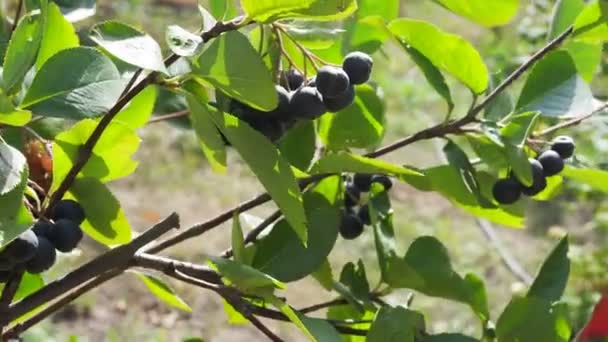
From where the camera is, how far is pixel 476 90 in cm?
84

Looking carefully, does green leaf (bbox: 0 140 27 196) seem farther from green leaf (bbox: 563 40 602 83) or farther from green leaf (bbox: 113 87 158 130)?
green leaf (bbox: 563 40 602 83)

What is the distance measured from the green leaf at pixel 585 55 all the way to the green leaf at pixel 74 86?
0.42 m

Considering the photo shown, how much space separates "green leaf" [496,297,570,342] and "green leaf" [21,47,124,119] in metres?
0.37

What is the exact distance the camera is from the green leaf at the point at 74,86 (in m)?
0.64

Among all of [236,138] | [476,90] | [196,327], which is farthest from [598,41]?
[196,327]

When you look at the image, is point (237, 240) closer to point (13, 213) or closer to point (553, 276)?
point (13, 213)

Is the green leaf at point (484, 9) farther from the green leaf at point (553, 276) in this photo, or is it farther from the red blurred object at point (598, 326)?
the red blurred object at point (598, 326)

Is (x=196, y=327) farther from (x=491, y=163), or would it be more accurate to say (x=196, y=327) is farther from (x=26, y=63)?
(x=26, y=63)

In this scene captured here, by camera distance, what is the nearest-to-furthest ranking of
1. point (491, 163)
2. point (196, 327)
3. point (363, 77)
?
point (363, 77)
point (491, 163)
point (196, 327)

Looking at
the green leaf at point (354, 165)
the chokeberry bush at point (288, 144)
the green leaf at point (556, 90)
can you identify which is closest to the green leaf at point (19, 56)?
the chokeberry bush at point (288, 144)

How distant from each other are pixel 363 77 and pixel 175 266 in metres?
0.20

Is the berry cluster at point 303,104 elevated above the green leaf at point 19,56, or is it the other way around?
the green leaf at point 19,56

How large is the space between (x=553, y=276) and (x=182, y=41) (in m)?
0.42

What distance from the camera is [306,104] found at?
2.24 feet
